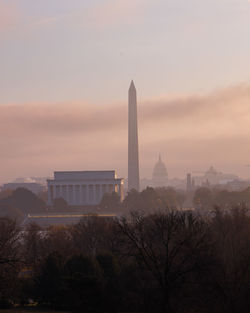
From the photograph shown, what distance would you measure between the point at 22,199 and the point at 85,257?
88.4 m

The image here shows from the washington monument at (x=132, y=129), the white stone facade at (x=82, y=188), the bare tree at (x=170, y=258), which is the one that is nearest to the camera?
the bare tree at (x=170, y=258)

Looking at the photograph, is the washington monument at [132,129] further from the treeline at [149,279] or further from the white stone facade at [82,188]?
the treeline at [149,279]

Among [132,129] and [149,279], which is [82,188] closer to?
[132,129]

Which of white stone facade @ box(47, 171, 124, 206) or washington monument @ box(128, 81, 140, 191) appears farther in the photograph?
white stone facade @ box(47, 171, 124, 206)

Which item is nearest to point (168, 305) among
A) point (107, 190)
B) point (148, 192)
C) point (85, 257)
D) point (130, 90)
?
point (85, 257)

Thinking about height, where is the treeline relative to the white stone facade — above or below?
below

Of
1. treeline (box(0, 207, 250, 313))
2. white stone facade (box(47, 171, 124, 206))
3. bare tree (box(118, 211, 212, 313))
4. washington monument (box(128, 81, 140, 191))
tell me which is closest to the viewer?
treeline (box(0, 207, 250, 313))

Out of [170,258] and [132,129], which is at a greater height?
[132,129]

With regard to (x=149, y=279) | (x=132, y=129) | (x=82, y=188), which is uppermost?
(x=132, y=129)

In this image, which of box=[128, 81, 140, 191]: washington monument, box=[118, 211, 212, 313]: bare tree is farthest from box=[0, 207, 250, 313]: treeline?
box=[128, 81, 140, 191]: washington monument

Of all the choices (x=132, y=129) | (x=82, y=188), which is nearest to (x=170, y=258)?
(x=132, y=129)

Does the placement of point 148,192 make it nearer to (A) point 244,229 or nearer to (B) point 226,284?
(A) point 244,229

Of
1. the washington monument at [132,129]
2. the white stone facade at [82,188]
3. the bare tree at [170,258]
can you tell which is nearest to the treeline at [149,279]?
the bare tree at [170,258]

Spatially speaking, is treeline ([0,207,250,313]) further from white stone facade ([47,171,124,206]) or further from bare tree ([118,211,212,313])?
white stone facade ([47,171,124,206])
